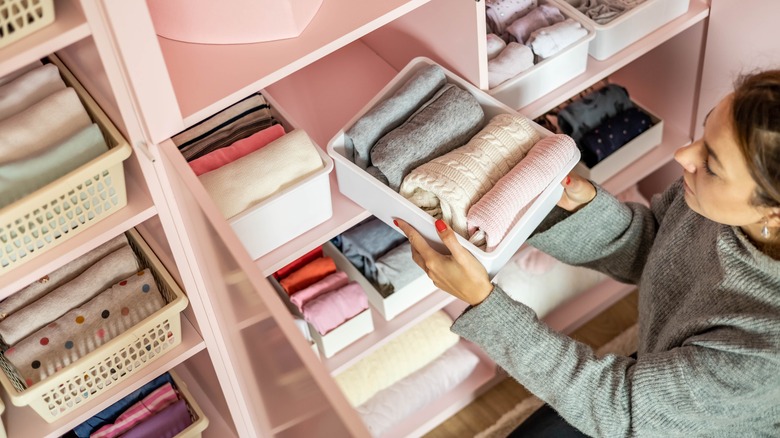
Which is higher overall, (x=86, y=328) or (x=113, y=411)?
(x=86, y=328)

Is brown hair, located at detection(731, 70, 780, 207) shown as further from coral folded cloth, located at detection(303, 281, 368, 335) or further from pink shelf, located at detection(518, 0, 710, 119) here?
coral folded cloth, located at detection(303, 281, 368, 335)

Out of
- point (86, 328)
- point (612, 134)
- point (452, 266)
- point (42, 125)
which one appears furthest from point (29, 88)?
point (612, 134)

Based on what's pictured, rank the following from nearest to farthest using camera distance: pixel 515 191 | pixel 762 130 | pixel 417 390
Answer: pixel 762 130 → pixel 515 191 → pixel 417 390

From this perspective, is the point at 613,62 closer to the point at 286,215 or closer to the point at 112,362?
the point at 286,215

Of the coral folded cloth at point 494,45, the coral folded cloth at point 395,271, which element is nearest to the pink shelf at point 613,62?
the coral folded cloth at point 494,45

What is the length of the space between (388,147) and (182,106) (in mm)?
305

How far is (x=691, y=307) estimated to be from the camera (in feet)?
4.17

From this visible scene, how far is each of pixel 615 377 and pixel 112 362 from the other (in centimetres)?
75

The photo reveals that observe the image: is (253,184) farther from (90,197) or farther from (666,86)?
(666,86)

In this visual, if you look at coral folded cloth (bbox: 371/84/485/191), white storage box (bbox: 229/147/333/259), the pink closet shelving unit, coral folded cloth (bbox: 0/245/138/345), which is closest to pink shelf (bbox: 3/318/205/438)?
the pink closet shelving unit

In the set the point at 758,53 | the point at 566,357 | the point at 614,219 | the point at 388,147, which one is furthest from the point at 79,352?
the point at 758,53

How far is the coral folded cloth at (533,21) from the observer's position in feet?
4.94

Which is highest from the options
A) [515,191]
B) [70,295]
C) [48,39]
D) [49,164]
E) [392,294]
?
[48,39]

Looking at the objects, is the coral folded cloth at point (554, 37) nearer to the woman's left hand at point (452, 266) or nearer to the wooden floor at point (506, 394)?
the woman's left hand at point (452, 266)
